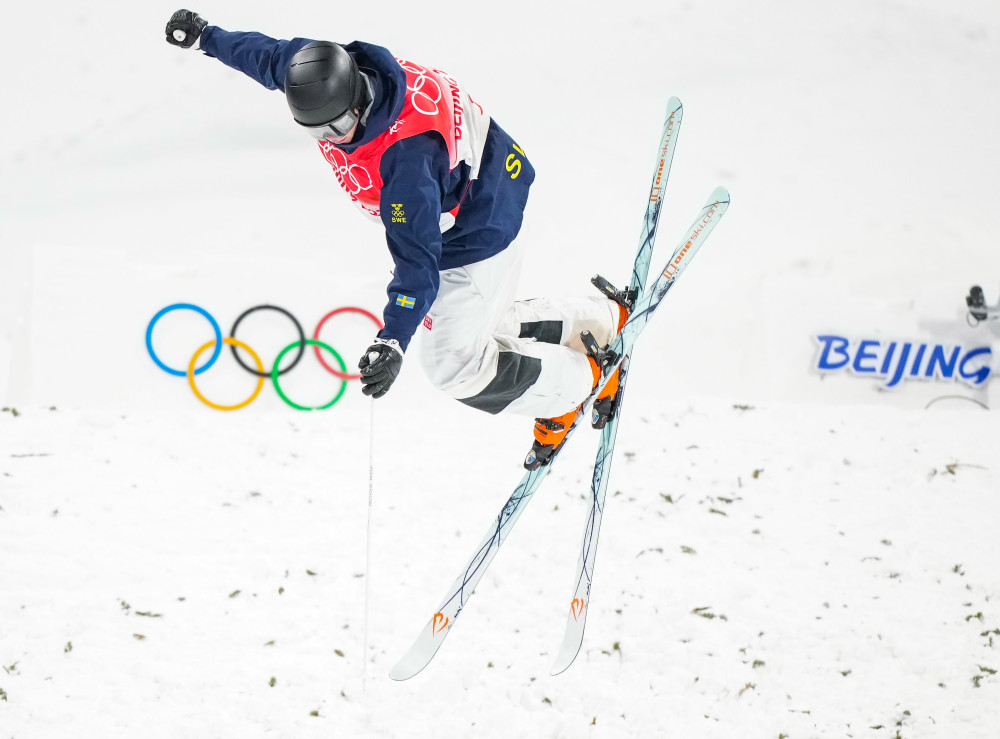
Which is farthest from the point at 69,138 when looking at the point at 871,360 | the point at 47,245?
the point at 871,360

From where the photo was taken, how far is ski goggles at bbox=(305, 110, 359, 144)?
2027mm

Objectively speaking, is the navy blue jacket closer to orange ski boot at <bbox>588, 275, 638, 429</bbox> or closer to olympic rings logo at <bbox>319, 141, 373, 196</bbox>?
olympic rings logo at <bbox>319, 141, 373, 196</bbox>

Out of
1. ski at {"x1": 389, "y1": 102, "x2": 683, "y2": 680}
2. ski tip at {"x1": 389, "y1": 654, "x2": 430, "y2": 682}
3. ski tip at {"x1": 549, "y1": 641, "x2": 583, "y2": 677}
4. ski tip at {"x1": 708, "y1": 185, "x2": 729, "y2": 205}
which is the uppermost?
ski tip at {"x1": 708, "y1": 185, "x2": 729, "y2": 205}

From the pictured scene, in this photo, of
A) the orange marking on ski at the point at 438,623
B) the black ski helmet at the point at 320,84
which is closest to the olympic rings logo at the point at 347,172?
the black ski helmet at the point at 320,84

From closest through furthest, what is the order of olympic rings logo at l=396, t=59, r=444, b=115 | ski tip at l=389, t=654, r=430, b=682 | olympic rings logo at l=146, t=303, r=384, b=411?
olympic rings logo at l=396, t=59, r=444, b=115 < ski tip at l=389, t=654, r=430, b=682 < olympic rings logo at l=146, t=303, r=384, b=411

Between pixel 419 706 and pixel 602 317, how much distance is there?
1526 millimetres

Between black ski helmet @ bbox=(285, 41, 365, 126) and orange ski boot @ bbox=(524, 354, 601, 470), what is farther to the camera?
orange ski boot @ bbox=(524, 354, 601, 470)

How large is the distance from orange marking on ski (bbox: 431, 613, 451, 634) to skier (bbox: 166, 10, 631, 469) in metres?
0.66

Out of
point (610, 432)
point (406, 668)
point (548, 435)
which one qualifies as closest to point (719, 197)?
point (610, 432)

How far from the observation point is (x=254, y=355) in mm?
5660

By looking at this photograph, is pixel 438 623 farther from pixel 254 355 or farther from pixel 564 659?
pixel 254 355

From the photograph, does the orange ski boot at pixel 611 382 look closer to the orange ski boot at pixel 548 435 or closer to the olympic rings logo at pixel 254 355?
the orange ski boot at pixel 548 435

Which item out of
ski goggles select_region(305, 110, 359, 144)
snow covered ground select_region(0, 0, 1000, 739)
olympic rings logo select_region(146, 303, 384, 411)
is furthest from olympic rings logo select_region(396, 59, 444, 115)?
olympic rings logo select_region(146, 303, 384, 411)

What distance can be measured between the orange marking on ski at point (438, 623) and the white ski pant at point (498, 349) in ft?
2.61
